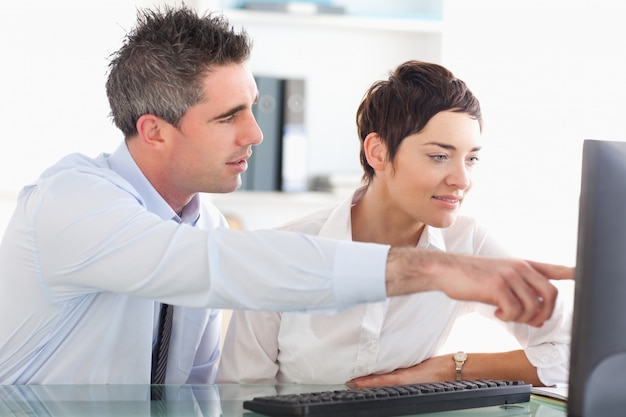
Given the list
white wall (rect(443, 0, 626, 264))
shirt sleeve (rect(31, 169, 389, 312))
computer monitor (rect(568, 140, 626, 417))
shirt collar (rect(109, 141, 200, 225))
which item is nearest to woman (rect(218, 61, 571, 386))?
shirt collar (rect(109, 141, 200, 225))

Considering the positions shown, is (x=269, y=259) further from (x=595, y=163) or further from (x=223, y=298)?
(x=595, y=163)

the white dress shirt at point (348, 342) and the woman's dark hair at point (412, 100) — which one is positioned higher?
the woman's dark hair at point (412, 100)

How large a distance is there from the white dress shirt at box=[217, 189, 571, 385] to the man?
5.4 inches

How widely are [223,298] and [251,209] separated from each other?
Result: 6.37ft

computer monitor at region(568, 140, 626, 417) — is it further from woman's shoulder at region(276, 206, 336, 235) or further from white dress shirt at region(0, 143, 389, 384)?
woman's shoulder at region(276, 206, 336, 235)

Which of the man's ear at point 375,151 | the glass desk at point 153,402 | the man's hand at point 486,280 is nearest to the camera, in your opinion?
the man's hand at point 486,280

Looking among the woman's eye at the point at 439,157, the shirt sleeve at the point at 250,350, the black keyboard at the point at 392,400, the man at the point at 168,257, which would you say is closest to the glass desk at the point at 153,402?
the black keyboard at the point at 392,400

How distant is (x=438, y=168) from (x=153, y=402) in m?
0.80

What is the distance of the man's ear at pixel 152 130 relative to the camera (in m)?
1.80

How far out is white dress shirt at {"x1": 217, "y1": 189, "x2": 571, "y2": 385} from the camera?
1722 millimetres

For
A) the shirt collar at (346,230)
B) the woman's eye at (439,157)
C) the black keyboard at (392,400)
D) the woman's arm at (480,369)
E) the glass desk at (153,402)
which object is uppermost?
the woman's eye at (439,157)

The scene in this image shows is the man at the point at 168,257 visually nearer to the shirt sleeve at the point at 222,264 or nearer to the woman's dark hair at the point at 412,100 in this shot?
the shirt sleeve at the point at 222,264

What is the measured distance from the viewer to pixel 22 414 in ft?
3.90

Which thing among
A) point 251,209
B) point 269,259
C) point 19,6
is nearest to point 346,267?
point 269,259
